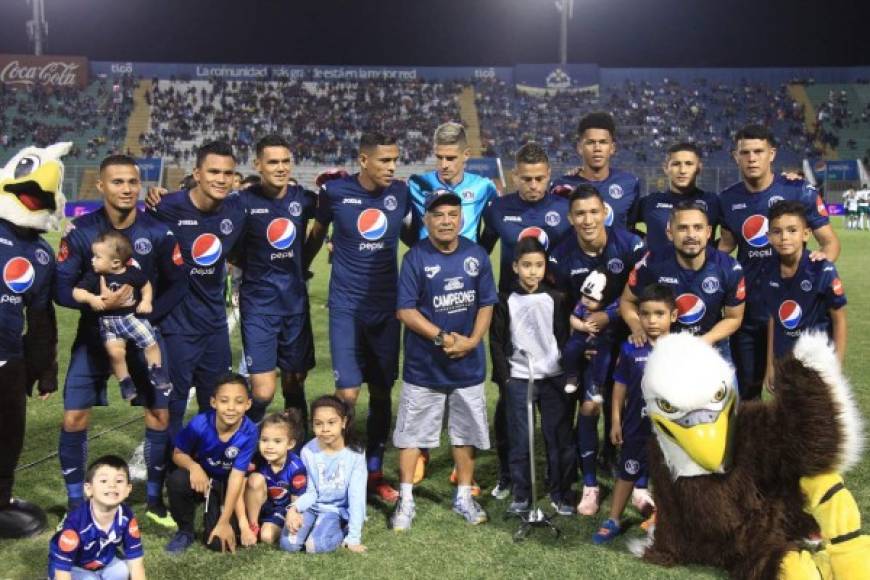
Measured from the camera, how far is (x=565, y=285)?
4.80 metres

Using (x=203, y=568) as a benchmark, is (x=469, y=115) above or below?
above

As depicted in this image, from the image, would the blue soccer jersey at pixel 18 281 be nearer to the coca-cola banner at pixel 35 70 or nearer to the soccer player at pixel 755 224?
the soccer player at pixel 755 224

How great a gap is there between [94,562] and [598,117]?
12.8 feet

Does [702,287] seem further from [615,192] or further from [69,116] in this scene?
[69,116]

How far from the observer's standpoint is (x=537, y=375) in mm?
4566

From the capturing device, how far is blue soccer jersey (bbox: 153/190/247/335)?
4871 mm

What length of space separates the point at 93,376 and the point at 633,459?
9.64 ft

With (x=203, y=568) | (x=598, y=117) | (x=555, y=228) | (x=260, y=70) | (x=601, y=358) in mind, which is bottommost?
(x=203, y=568)

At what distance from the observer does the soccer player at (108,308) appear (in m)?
4.33

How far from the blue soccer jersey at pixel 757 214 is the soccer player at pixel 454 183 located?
59.8 inches

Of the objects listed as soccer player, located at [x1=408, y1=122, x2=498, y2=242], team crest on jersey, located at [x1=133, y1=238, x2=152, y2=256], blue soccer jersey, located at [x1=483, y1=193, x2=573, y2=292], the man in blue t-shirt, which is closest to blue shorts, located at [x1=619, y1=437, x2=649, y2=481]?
the man in blue t-shirt

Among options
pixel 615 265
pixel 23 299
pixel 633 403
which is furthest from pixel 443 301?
pixel 23 299

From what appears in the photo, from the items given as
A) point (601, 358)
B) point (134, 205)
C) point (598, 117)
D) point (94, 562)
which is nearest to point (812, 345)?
point (601, 358)

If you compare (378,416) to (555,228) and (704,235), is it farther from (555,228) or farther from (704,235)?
(704,235)
